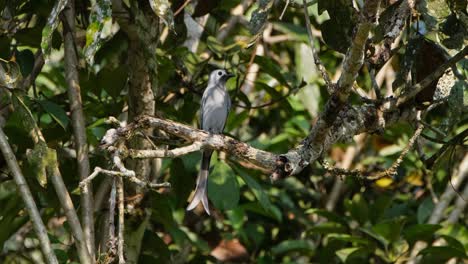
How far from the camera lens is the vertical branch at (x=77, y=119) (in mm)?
3541

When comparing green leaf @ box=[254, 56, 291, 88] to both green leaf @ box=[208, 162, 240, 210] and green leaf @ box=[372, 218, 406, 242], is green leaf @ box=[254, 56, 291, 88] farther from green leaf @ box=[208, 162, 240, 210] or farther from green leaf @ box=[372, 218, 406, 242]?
green leaf @ box=[372, 218, 406, 242]

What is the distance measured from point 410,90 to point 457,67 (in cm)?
36

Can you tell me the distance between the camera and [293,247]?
208 inches

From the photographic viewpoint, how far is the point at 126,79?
4.12 m

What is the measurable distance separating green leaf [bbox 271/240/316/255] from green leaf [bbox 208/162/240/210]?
3.53ft

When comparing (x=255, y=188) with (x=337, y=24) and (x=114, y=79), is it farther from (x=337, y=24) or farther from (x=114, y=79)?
(x=337, y=24)

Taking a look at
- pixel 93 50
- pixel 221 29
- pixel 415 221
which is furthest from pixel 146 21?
pixel 415 221

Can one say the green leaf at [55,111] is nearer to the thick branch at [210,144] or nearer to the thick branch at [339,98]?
the thick branch at [210,144]

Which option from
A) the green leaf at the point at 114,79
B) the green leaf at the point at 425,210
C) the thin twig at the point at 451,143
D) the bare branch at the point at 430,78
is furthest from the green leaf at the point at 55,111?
the green leaf at the point at 425,210

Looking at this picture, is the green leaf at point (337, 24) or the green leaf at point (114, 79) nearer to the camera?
the green leaf at point (337, 24)

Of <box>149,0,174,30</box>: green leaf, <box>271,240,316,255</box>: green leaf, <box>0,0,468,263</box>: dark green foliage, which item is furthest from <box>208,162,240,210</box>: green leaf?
<box>149,0,174,30</box>: green leaf

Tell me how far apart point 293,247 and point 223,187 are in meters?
1.26

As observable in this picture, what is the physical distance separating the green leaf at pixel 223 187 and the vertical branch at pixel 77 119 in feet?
2.21

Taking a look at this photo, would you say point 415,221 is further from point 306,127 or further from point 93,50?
point 93,50
